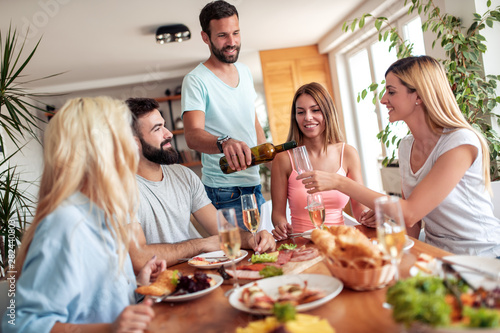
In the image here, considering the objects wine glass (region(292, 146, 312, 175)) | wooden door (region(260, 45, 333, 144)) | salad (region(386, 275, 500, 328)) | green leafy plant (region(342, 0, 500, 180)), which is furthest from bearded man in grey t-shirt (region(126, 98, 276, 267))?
wooden door (region(260, 45, 333, 144))

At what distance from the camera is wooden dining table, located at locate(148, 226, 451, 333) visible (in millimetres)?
842

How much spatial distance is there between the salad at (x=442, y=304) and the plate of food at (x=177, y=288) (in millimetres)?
564

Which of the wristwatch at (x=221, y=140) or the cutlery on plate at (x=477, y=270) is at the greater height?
the wristwatch at (x=221, y=140)

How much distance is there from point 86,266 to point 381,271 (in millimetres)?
721

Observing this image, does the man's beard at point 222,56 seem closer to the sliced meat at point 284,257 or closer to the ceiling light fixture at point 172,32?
the sliced meat at point 284,257

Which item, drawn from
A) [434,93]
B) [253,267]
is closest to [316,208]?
[253,267]

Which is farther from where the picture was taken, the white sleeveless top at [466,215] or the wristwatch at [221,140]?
the wristwatch at [221,140]

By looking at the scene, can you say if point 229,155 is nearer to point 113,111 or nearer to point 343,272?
point 113,111

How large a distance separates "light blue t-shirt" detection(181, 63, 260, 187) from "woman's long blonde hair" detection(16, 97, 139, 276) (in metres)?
1.18

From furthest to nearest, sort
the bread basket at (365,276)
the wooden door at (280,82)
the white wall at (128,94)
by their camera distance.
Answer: the white wall at (128,94) < the wooden door at (280,82) < the bread basket at (365,276)

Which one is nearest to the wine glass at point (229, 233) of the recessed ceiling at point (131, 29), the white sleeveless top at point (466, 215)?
the white sleeveless top at point (466, 215)

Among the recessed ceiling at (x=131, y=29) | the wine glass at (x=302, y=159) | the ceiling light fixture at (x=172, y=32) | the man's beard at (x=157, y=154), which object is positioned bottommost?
the wine glass at (x=302, y=159)

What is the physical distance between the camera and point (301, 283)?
3.53 ft

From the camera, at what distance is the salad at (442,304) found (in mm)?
621
